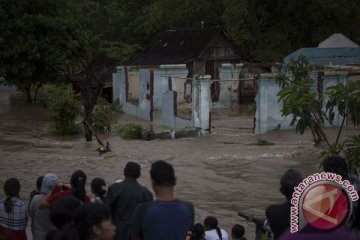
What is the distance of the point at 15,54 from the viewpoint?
14883 millimetres

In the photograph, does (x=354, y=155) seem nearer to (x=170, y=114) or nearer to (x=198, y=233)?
(x=198, y=233)

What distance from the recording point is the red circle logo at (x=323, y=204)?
9.53ft

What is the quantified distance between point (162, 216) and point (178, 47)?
3510 centimetres

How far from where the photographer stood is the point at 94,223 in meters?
3.91

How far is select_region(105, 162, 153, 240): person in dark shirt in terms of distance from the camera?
5.75 m

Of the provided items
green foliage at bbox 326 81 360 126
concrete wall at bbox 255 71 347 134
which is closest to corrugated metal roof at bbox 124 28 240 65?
concrete wall at bbox 255 71 347 134

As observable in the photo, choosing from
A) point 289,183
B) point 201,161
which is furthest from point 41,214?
point 201,161

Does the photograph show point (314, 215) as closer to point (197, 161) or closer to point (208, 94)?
point (197, 161)

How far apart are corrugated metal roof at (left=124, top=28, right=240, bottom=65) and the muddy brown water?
11105mm

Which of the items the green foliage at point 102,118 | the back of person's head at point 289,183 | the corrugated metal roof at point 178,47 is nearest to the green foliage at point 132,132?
the green foliage at point 102,118

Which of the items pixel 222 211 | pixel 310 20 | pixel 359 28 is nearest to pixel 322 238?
pixel 222 211

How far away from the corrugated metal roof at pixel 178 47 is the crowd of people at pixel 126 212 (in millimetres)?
30575

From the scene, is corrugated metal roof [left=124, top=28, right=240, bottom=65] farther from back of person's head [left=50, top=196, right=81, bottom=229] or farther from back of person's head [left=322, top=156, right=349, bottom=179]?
back of person's head [left=50, top=196, right=81, bottom=229]

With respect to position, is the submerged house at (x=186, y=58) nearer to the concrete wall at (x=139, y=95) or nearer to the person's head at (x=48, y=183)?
the concrete wall at (x=139, y=95)
